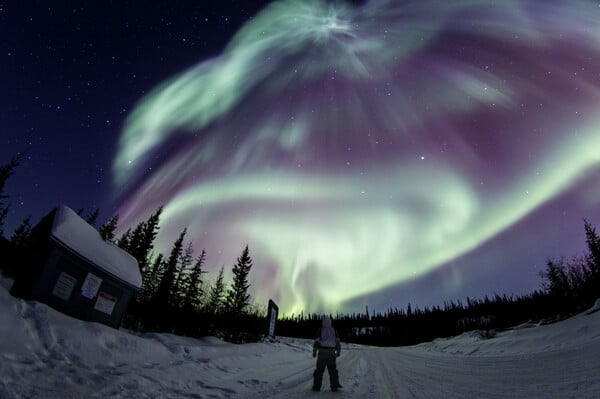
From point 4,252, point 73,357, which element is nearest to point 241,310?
point 4,252

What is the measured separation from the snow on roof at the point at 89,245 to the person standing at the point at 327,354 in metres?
7.99

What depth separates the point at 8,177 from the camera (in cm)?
3975

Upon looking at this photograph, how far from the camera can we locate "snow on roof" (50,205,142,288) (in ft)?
28.8

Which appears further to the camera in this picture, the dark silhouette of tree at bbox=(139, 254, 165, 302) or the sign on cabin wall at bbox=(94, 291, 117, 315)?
the dark silhouette of tree at bbox=(139, 254, 165, 302)

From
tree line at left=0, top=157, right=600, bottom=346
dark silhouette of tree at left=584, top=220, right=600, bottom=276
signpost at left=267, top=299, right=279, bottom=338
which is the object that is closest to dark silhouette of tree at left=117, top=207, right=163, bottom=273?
tree line at left=0, top=157, right=600, bottom=346

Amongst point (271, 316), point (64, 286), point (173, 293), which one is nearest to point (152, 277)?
point (173, 293)

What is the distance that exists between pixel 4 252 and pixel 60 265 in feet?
43.7

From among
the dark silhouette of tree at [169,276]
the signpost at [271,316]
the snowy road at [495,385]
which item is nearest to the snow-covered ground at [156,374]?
→ the snowy road at [495,385]

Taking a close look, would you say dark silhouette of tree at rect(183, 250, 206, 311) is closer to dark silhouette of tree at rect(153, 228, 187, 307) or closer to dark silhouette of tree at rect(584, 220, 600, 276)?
dark silhouette of tree at rect(153, 228, 187, 307)

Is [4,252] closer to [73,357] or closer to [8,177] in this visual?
[73,357]

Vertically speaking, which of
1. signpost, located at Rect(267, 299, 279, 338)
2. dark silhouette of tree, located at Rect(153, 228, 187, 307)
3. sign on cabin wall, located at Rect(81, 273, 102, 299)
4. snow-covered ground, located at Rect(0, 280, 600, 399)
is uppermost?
dark silhouette of tree, located at Rect(153, 228, 187, 307)

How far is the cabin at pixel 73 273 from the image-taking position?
8.32 meters

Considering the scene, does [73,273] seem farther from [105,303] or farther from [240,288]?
[240,288]

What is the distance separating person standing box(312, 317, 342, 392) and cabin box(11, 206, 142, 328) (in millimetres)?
7874
